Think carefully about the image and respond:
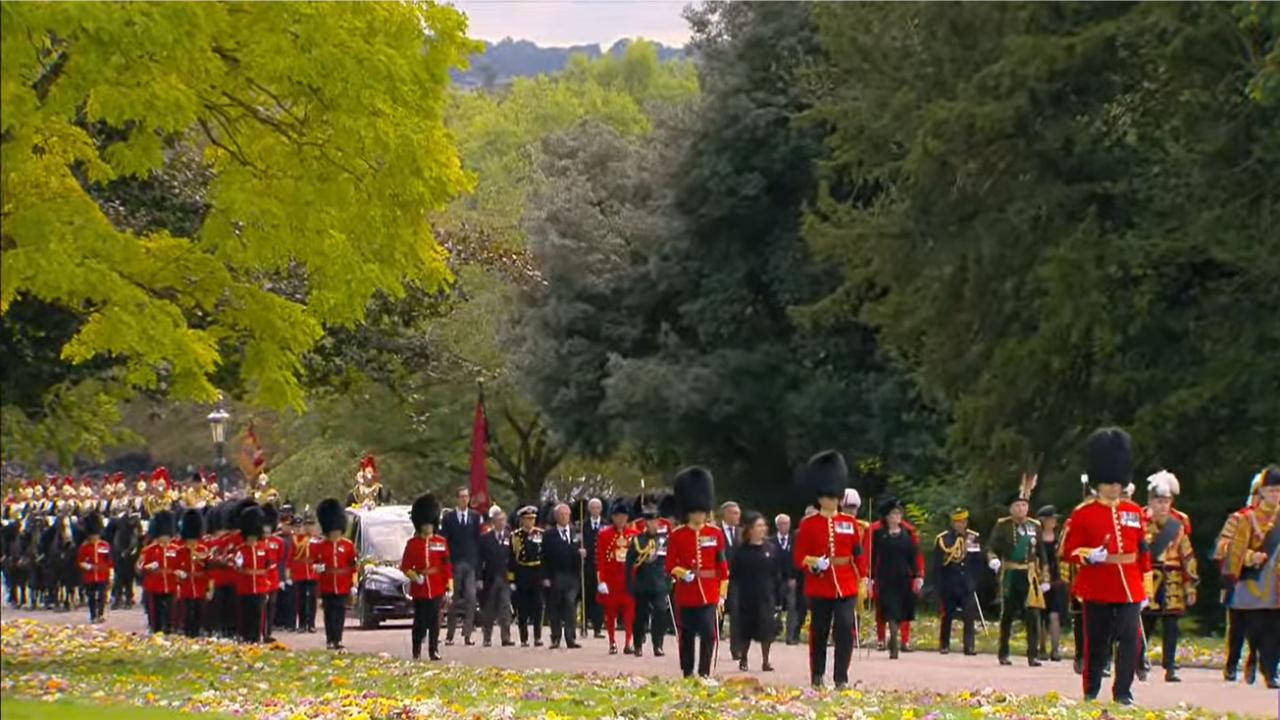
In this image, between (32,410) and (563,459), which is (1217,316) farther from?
(563,459)

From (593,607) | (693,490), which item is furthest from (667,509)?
(693,490)

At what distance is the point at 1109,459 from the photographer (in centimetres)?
2078

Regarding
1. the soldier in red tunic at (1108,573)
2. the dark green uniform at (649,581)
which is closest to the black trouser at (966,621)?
the dark green uniform at (649,581)

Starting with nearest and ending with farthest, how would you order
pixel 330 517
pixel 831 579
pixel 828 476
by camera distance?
pixel 831 579
pixel 828 476
pixel 330 517

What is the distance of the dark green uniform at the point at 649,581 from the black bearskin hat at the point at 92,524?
66.7 feet

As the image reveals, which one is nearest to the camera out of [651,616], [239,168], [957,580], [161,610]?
[239,168]

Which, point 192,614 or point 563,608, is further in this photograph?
point 192,614

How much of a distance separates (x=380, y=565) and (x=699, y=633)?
16.7 m

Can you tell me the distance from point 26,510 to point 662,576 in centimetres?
3163

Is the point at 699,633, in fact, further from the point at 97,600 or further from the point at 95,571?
the point at 95,571

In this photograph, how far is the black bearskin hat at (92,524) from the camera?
162ft

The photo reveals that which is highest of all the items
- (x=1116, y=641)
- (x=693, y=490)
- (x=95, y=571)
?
(x=693, y=490)

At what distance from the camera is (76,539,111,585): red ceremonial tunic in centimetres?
4534

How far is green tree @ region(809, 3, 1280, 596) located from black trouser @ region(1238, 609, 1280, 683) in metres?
12.3
